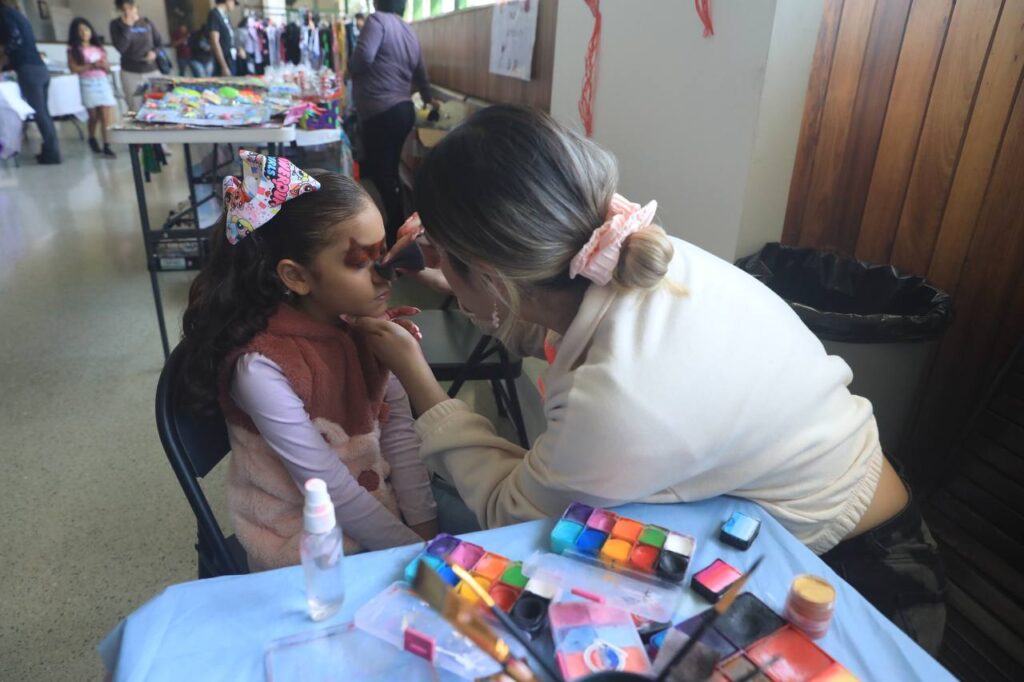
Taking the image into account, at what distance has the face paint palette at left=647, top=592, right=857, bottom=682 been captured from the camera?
519 millimetres

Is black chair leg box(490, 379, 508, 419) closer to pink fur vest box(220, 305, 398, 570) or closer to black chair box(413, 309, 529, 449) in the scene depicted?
black chair box(413, 309, 529, 449)

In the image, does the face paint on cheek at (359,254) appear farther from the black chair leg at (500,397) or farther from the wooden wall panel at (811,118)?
the wooden wall panel at (811,118)

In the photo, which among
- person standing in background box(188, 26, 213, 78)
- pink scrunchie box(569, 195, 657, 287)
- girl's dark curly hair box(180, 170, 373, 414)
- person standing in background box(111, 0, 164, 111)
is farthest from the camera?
person standing in background box(188, 26, 213, 78)

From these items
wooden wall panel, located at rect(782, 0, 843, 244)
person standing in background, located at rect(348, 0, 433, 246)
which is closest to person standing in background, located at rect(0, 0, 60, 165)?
person standing in background, located at rect(348, 0, 433, 246)

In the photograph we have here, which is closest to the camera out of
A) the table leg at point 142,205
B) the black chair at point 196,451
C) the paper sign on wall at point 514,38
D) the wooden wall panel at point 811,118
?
the black chair at point 196,451

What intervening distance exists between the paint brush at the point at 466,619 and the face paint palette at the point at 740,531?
30cm

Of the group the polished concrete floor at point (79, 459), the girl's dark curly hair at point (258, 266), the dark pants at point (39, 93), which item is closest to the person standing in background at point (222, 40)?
the dark pants at point (39, 93)

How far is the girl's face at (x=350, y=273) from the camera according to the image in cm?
102

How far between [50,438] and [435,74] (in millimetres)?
4162

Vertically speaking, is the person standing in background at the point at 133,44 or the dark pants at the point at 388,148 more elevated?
the person standing in background at the point at 133,44

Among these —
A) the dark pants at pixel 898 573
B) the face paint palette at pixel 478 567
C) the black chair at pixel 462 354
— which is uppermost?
the face paint palette at pixel 478 567

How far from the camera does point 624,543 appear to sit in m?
0.64

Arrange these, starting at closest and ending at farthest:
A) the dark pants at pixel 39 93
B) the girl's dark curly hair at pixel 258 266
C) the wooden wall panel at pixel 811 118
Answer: the girl's dark curly hair at pixel 258 266 < the wooden wall panel at pixel 811 118 < the dark pants at pixel 39 93

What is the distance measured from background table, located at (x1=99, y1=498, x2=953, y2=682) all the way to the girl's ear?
1.71 ft
